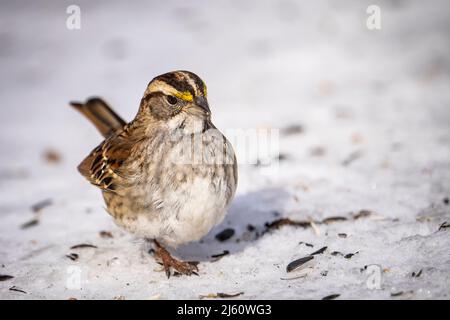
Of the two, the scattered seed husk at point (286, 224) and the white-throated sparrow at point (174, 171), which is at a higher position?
the white-throated sparrow at point (174, 171)

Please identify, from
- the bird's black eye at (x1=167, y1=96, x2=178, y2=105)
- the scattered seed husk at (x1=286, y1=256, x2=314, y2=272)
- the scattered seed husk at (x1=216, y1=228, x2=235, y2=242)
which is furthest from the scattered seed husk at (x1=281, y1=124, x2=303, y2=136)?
the bird's black eye at (x1=167, y1=96, x2=178, y2=105)

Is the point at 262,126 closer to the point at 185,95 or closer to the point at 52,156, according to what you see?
the point at 52,156

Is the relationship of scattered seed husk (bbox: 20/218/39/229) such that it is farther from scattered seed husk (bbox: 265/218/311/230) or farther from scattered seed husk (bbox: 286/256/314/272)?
scattered seed husk (bbox: 286/256/314/272)

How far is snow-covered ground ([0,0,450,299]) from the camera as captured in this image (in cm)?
395

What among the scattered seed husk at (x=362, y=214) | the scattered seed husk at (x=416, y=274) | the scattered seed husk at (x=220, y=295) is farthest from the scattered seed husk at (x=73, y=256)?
the scattered seed husk at (x=416, y=274)

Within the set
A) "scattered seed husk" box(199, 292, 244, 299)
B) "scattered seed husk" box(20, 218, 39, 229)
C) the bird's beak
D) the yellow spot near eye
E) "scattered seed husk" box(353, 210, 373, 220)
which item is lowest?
"scattered seed husk" box(199, 292, 244, 299)

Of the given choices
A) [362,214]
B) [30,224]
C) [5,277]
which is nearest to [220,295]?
[362,214]

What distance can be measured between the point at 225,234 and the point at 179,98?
1338mm

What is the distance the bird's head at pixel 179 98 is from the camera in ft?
12.6

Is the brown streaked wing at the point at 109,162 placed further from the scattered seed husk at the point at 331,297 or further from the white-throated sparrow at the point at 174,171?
the scattered seed husk at the point at 331,297

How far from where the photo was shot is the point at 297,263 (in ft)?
13.0

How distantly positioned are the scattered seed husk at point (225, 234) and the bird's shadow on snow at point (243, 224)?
1.0 inches

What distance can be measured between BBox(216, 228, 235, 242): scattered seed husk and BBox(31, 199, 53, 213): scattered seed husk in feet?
6.34

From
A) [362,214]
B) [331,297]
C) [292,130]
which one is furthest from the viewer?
[292,130]
